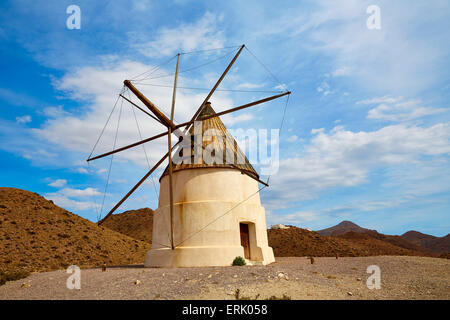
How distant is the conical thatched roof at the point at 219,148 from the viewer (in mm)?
16312

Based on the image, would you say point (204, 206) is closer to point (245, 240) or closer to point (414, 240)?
point (245, 240)

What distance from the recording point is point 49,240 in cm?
2731

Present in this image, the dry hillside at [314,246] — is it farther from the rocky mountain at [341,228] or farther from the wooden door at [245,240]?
the rocky mountain at [341,228]

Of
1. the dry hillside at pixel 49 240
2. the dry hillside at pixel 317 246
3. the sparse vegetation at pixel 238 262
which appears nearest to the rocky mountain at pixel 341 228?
the dry hillside at pixel 317 246

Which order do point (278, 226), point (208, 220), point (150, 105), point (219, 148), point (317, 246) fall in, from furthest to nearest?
point (278, 226), point (317, 246), point (219, 148), point (150, 105), point (208, 220)

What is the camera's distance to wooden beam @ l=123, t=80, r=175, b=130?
16062 millimetres

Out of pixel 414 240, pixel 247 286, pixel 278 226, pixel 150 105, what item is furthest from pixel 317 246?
pixel 414 240

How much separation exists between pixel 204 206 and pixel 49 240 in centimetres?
2133

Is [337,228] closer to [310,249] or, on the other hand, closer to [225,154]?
[310,249]

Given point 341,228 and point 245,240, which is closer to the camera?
point 245,240

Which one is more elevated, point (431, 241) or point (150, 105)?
point (150, 105)

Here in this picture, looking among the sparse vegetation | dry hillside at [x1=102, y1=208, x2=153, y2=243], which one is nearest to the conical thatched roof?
the sparse vegetation

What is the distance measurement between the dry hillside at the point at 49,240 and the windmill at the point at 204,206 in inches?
508

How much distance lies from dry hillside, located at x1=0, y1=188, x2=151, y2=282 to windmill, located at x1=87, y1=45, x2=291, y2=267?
42.3 ft
